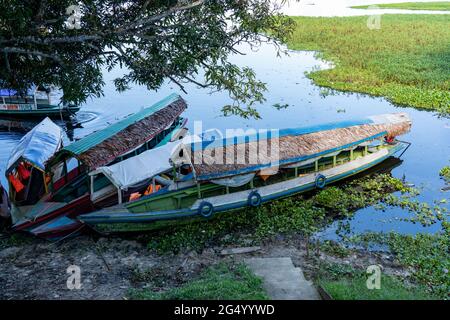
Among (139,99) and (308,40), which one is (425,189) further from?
(308,40)

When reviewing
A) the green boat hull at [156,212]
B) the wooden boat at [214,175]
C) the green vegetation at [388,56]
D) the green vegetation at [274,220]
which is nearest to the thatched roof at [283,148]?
the wooden boat at [214,175]

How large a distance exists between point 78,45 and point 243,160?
209 inches

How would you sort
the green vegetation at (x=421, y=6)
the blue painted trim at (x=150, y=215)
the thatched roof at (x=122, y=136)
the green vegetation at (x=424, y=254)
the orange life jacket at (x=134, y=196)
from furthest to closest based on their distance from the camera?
the green vegetation at (x=421, y=6) < the orange life jacket at (x=134, y=196) < the thatched roof at (x=122, y=136) < the blue painted trim at (x=150, y=215) < the green vegetation at (x=424, y=254)

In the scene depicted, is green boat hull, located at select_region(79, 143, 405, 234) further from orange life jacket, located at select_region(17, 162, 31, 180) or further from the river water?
the river water

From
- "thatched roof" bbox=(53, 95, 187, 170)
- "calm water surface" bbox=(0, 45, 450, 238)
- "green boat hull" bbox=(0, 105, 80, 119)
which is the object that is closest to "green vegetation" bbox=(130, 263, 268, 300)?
"calm water surface" bbox=(0, 45, 450, 238)

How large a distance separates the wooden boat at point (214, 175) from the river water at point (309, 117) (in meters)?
Result: 2.18

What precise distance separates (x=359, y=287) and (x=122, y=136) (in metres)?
8.91

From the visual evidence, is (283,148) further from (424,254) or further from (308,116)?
(308,116)

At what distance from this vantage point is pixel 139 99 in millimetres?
26953

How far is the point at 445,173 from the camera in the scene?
16172 mm

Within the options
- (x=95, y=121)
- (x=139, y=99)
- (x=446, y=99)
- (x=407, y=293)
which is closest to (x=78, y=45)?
(x=407, y=293)

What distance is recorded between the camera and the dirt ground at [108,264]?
922 cm

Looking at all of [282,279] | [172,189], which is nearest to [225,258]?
[282,279]

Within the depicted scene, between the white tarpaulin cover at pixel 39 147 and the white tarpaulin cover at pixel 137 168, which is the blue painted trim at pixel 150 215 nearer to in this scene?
the white tarpaulin cover at pixel 137 168
